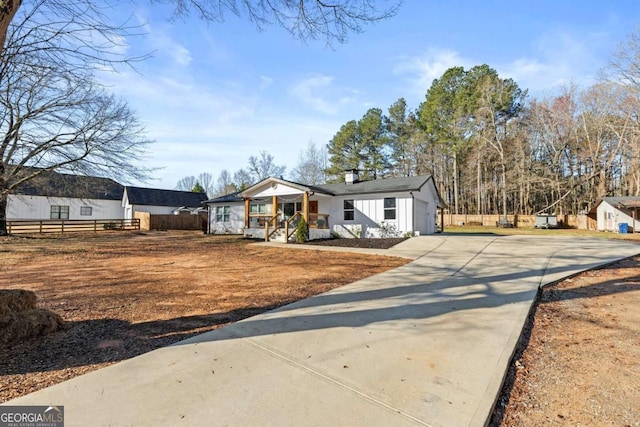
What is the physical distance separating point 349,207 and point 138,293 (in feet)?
40.5

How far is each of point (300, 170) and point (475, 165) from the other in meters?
21.5

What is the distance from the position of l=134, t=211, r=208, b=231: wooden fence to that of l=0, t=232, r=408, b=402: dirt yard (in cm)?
1523

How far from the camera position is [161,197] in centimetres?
3469

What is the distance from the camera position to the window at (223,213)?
21.8 metres

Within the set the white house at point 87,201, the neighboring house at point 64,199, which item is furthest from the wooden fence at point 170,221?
the white house at point 87,201

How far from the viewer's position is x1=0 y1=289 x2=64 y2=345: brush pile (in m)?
3.22

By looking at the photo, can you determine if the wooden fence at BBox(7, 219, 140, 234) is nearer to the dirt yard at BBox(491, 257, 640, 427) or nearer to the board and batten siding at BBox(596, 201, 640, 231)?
the dirt yard at BBox(491, 257, 640, 427)

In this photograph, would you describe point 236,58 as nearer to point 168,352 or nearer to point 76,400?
point 168,352

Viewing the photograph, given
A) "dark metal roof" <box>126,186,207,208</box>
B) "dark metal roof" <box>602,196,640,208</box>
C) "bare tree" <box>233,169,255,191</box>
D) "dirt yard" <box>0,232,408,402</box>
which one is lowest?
"dirt yard" <box>0,232,408,402</box>

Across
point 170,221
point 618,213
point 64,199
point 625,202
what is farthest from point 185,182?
point 625,202

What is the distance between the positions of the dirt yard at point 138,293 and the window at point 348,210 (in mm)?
5626

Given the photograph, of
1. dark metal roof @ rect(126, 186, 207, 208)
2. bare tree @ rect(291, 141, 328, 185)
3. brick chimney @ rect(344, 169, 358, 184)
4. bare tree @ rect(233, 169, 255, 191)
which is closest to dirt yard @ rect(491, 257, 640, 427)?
brick chimney @ rect(344, 169, 358, 184)

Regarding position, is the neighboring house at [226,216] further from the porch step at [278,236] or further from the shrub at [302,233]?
the shrub at [302,233]

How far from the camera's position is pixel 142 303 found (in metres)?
4.90
